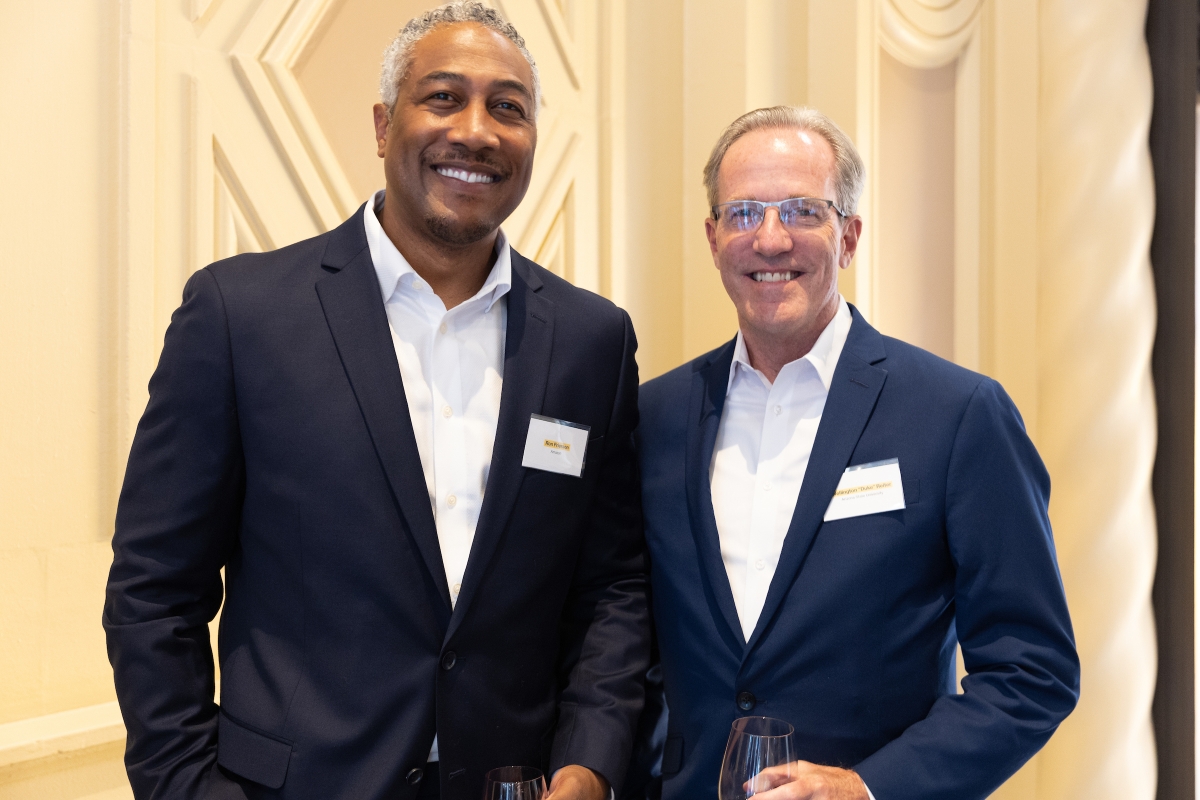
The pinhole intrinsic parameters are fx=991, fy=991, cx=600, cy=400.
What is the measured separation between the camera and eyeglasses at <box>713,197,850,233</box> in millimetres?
1947

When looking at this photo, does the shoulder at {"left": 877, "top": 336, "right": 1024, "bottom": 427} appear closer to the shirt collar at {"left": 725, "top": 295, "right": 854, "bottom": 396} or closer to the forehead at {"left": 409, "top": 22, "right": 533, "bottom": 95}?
the shirt collar at {"left": 725, "top": 295, "right": 854, "bottom": 396}

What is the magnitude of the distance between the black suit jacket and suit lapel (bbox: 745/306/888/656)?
45 cm

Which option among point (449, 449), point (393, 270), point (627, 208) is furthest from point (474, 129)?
point (627, 208)

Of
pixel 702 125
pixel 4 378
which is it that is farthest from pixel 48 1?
pixel 702 125

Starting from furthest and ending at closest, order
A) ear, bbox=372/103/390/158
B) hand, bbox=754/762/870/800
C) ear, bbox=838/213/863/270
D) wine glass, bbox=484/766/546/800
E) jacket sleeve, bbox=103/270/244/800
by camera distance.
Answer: ear, bbox=838/213/863/270, ear, bbox=372/103/390/158, jacket sleeve, bbox=103/270/244/800, hand, bbox=754/762/870/800, wine glass, bbox=484/766/546/800

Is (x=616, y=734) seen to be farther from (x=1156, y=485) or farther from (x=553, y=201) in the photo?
(x=1156, y=485)

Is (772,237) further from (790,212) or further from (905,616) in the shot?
(905,616)

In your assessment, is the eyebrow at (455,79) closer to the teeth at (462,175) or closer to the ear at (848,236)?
the teeth at (462,175)

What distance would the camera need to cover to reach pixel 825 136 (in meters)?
2.00

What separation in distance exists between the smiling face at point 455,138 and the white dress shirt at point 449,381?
0.10 m

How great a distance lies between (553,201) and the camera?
3178 millimetres

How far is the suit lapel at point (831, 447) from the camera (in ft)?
5.83

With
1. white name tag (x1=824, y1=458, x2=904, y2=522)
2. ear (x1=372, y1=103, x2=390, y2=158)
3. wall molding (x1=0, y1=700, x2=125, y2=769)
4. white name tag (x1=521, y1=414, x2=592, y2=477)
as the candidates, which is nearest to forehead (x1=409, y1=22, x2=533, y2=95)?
ear (x1=372, y1=103, x2=390, y2=158)

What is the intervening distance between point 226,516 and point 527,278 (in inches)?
27.8
